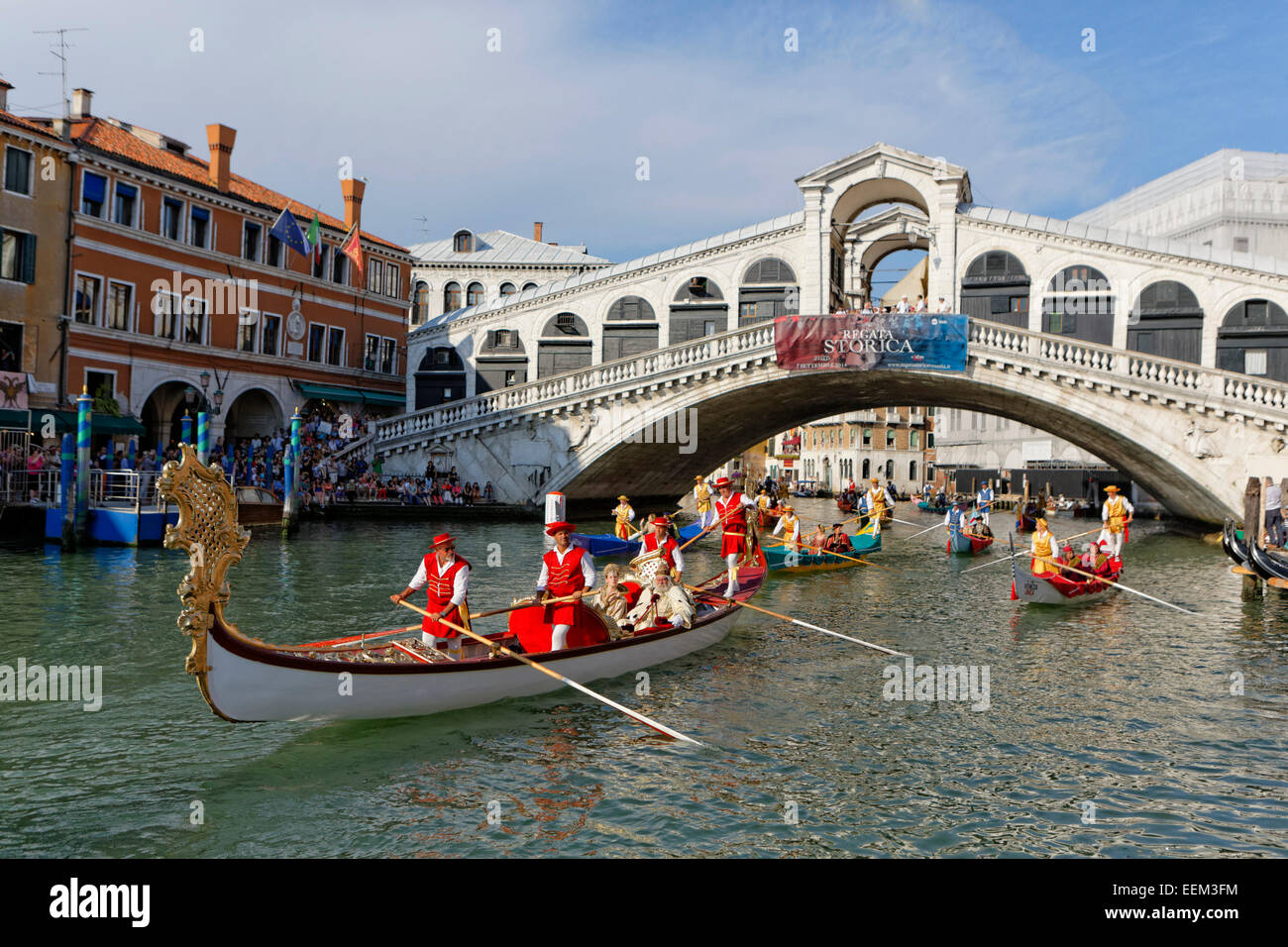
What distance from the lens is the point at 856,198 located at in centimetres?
3144

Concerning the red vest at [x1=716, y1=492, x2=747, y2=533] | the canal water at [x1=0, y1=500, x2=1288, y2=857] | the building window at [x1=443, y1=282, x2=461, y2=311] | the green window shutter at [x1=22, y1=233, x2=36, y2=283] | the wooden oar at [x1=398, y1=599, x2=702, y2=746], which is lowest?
the canal water at [x1=0, y1=500, x2=1288, y2=857]

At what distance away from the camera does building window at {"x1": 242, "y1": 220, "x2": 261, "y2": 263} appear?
99.6 feet

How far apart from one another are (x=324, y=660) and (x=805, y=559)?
13.7 m

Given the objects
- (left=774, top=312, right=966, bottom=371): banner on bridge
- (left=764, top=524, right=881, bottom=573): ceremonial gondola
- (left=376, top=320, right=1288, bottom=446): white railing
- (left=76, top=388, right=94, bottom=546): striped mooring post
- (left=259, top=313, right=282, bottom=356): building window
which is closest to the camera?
(left=764, top=524, right=881, bottom=573): ceremonial gondola

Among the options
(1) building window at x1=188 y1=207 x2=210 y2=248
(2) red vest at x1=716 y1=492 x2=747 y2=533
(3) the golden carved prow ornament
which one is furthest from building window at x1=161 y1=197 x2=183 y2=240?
(3) the golden carved prow ornament

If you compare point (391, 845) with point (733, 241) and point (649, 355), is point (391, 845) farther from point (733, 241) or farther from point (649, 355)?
point (733, 241)

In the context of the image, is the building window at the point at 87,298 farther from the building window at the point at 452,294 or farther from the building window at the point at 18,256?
the building window at the point at 452,294

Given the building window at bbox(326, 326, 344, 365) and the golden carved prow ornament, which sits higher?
the building window at bbox(326, 326, 344, 365)

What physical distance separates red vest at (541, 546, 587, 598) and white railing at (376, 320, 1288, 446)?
18.5 meters

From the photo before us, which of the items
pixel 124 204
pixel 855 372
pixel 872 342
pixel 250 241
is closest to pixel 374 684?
pixel 872 342

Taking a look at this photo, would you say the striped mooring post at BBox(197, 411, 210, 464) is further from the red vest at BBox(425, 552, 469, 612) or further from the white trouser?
the white trouser

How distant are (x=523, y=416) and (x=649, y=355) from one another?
4.42 metres

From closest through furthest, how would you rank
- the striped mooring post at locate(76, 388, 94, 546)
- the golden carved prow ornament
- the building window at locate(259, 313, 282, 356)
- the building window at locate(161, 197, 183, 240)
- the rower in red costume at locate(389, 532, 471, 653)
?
the golden carved prow ornament, the rower in red costume at locate(389, 532, 471, 653), the striped mooring post at locate(76, 388, 94, 546), the building window at locate(161, 197, 183, 240), the building window at locate(259, 313, 282, 356)
